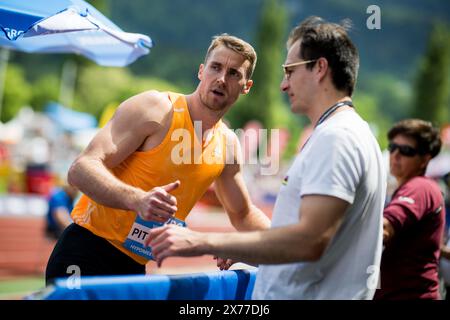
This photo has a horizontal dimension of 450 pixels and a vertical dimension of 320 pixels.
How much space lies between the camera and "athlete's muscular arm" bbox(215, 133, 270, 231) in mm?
3639

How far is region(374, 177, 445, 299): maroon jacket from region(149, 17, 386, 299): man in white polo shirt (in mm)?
1133

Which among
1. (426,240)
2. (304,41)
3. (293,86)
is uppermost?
(304,41)

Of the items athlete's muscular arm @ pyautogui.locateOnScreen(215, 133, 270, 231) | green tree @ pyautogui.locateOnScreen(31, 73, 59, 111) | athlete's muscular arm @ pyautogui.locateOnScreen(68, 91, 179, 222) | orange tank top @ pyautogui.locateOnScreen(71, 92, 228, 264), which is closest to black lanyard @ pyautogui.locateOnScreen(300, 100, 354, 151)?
athlete's muscular arm @ pyautogui.locateOnScreen(68, 91, 179, 222)

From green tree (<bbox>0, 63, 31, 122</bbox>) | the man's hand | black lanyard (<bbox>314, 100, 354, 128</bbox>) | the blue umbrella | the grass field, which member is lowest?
the grass field

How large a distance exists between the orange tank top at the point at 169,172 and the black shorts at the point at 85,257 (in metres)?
0.04

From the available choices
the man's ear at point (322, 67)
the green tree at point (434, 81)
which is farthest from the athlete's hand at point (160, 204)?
the green tree at point (434, 81)

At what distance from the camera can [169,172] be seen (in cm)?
320

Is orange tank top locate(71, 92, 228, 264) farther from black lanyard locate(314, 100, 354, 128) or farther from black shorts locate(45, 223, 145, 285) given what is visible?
black lanyard locate(314, 100, 354, 128)

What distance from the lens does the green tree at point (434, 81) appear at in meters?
49.2

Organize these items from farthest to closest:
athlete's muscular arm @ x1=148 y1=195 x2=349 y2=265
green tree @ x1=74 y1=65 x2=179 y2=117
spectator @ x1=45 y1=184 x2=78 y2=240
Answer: green tree @ x1=74 y1=65 x2=179 y2=117 < spectator @ x1=45 y1=184 x2=78 y2=240 < athlete's muscular arm @ x1=148 y1=195 x2=349 y2=265
